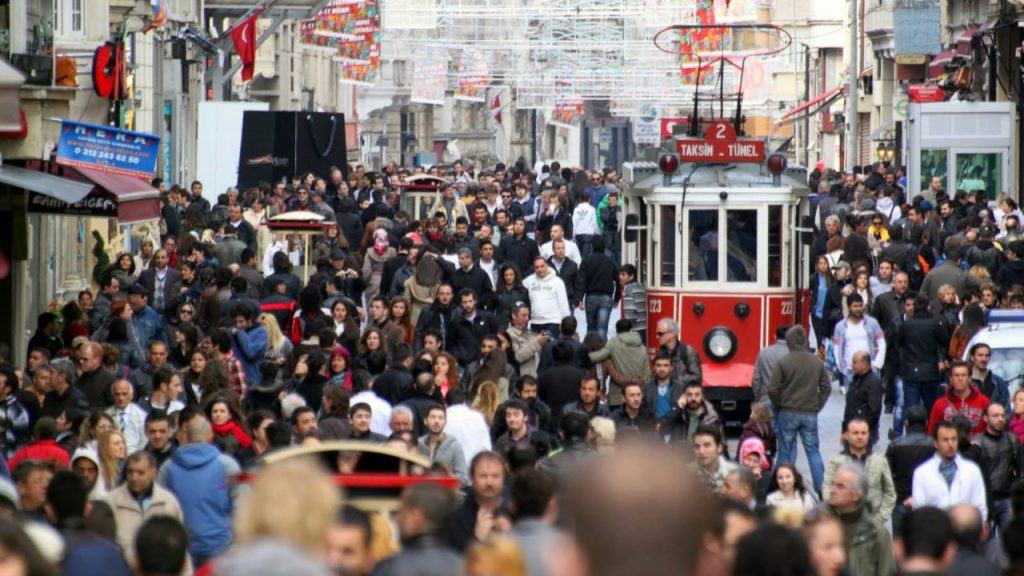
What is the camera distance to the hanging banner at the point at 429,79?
57781 millimetres

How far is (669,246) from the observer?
62.7ft

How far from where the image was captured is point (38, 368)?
13.9 metres

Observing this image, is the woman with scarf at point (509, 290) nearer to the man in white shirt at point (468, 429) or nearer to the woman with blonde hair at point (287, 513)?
the man in white shirt at point (468, 429)

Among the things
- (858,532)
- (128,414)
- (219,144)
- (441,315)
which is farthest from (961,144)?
(858,532)

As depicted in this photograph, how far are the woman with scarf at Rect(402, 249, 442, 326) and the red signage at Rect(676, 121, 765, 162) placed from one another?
9.73 feet

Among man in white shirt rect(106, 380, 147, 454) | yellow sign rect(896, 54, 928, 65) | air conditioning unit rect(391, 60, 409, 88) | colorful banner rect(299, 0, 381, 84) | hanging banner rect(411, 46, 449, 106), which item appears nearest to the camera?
man in white shirt rect(106, 380, 147, 454)

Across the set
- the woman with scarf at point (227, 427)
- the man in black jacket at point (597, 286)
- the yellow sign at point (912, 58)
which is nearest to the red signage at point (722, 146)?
the man in black jacket at point (597, 286)

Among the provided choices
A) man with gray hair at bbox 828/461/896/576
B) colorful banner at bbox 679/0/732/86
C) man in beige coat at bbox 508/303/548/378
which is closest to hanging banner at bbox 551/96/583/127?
colorful banner at bbox 679/0/732/86

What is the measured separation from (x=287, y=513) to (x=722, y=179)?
1421 cm

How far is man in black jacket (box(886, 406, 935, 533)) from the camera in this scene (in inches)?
497

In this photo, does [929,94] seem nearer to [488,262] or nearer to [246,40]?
[246,40]

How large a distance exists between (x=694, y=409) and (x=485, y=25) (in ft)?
167

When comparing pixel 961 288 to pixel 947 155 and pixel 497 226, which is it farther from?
pixel 947 155

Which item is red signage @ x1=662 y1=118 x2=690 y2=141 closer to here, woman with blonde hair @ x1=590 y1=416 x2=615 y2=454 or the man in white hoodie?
the man in white hoodie
